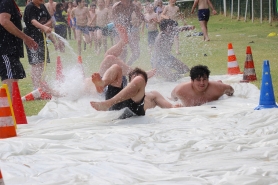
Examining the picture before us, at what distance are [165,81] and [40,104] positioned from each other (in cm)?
272

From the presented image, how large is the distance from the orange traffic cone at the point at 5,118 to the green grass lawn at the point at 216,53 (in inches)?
88.5

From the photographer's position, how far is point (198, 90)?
8.26m

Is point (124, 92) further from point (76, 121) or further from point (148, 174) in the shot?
point (148, 174)

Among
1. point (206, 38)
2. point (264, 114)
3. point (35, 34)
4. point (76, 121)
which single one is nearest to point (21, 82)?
point (35, 34)

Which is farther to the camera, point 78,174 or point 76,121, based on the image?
point 76,121

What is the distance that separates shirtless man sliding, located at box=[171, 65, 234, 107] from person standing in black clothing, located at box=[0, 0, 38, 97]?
2.11m

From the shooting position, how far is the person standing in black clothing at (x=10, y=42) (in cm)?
780

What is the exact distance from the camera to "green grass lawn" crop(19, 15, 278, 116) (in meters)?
12.4

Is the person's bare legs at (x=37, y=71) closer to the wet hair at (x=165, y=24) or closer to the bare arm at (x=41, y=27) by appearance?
the bare arm at (x=41, y=27)

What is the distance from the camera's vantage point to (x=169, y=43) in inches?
494

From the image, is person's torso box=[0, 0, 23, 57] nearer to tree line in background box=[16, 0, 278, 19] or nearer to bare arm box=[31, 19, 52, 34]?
bare arm box=[31, 19, 52, 34]

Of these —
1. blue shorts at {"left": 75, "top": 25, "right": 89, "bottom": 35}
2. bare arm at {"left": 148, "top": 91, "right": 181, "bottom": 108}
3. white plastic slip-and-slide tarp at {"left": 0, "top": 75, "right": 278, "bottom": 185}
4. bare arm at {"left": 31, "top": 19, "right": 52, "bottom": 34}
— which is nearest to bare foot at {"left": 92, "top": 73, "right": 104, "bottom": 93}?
white plastic slip-and-slide tarp at {"left": 0, "top": 75, "right": 278, "bottom": 185}

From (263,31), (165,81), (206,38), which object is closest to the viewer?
(165,81)

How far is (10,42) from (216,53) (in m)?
9.59
